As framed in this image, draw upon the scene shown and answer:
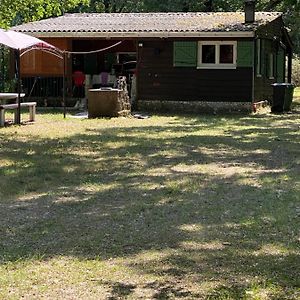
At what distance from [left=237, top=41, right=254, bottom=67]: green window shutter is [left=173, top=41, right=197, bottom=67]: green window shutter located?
146 cm

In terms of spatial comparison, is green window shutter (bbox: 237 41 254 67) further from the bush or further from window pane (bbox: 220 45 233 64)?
the bush

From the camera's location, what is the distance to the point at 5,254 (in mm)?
5297

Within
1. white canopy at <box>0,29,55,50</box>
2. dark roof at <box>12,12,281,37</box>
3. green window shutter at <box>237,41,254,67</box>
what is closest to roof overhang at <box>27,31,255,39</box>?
dark roof at <box>12,12,281,37</box>

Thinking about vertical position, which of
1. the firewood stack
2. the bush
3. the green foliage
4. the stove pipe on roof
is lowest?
the firewood stack

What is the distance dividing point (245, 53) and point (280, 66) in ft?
21.8

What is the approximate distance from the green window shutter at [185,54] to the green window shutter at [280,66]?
20.1ft

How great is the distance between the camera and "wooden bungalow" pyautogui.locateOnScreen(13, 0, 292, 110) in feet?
69.5

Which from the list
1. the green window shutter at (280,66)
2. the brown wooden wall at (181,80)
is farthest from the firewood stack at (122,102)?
the green window shutter at (280,66)

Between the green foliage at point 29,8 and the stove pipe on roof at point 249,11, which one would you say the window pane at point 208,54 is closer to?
the stove pipe on roof at point 249,11

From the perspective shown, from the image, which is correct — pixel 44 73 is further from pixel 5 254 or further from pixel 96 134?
pixel 5 254

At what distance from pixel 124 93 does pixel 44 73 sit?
4.63m

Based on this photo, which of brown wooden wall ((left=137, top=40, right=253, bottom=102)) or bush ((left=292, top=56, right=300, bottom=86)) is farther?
bush ((left=292, top=56, right=300, bottom=86))

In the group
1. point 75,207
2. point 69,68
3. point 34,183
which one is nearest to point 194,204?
point 75,207

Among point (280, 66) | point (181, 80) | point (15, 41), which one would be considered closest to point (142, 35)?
point (181, 80)
